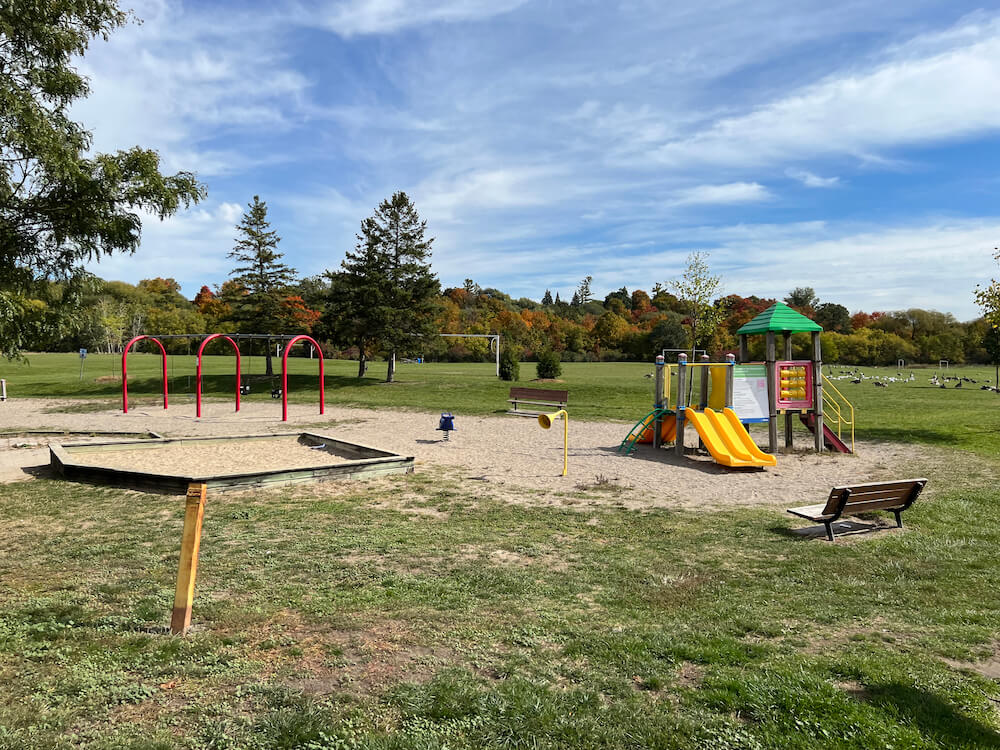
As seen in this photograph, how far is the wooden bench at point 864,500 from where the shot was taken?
7117 mm

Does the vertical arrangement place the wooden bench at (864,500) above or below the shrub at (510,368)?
below

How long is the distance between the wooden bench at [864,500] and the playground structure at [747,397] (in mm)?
4765

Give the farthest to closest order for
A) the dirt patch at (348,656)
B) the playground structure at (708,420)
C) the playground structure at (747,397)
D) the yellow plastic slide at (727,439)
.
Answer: the playground structure at (747,397) < the playground structure at (708,420) < the yellow plastic slide at (727,439) < the dirt patch at (348,656)

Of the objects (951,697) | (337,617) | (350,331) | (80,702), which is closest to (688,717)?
(951,697)

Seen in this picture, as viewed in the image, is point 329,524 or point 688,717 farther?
point 329,524

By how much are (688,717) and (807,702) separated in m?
0.75

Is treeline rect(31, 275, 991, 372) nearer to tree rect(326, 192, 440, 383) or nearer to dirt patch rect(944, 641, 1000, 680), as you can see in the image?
tree rect(326, 192, 440, 383)

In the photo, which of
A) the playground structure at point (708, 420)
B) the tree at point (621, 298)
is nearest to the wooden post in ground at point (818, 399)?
the playground structure at point (708, 420)

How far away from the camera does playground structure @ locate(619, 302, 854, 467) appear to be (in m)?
13.2

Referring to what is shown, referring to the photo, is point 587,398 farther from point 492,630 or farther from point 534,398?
point 492,630

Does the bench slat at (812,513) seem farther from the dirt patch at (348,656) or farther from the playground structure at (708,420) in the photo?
the dirt patch at (348,656)

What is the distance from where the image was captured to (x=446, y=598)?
17.0 ft

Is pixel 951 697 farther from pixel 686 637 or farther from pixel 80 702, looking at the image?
pixel 80 702

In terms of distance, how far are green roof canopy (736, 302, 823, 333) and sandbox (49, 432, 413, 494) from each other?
9.00 metres
